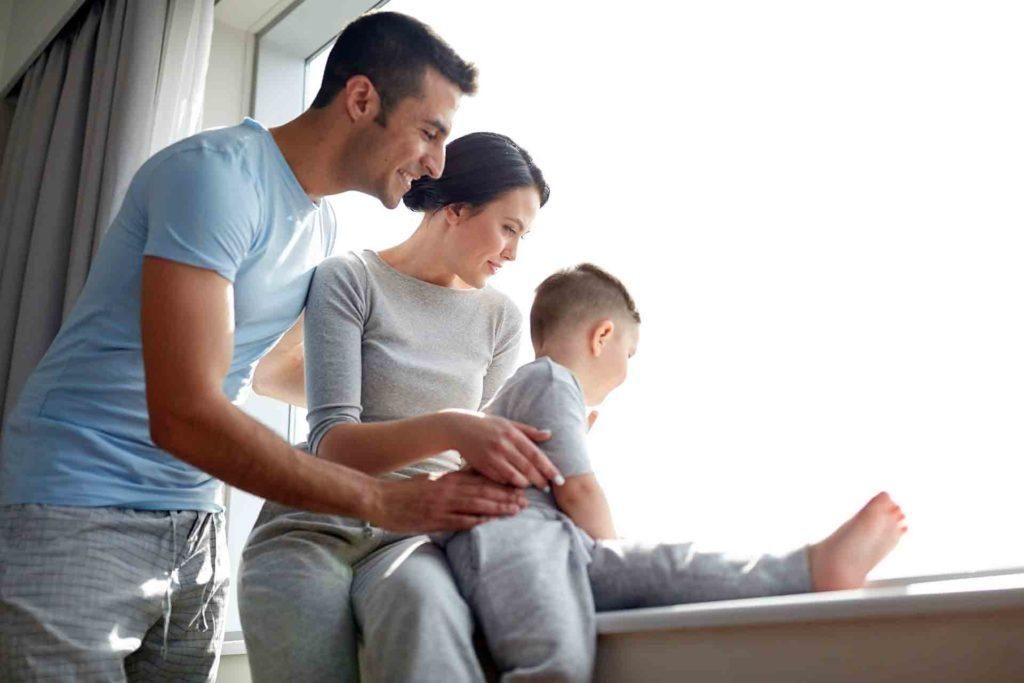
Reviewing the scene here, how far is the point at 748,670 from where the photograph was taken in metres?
1.06

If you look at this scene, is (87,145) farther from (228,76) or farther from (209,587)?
(209,587)

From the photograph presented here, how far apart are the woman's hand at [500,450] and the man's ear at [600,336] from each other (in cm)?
27

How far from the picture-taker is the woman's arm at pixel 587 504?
52.9 inches

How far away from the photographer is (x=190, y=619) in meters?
1.52

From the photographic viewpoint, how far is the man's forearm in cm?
121

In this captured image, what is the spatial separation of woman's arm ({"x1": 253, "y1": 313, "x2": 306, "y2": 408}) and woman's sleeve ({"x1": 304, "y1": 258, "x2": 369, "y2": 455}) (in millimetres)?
270

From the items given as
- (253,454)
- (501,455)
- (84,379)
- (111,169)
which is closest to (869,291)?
(501,455)

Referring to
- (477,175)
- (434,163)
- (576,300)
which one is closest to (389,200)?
(434,163)

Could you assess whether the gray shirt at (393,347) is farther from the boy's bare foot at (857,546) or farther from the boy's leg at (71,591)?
the boy's bare foot at (857,546)

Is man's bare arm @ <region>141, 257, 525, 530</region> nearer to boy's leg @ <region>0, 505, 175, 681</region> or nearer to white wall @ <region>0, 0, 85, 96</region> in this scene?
boy's leg @ <region>0, 505, 175, 681</region>

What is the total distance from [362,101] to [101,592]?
0.79 m

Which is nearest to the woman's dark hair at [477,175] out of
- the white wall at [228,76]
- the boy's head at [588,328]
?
the boy's head at [588,328]

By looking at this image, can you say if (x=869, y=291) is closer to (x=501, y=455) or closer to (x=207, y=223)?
(x=501, y=455)

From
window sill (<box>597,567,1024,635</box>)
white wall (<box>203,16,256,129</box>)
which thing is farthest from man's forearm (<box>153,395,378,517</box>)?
white wall (<box>203,16,256,129</box>)
